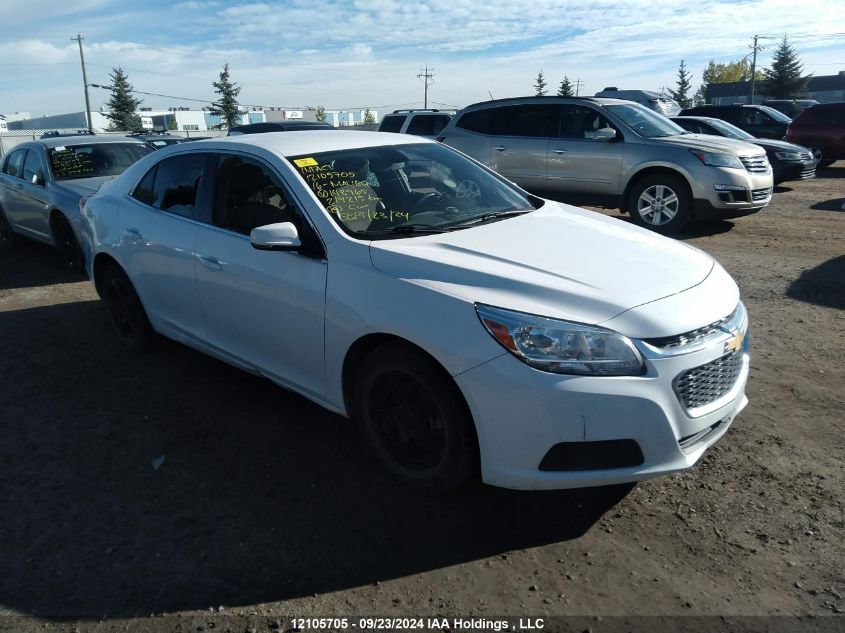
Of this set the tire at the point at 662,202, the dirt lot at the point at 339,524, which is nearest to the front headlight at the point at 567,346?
the dirt lot at the point at 339,524

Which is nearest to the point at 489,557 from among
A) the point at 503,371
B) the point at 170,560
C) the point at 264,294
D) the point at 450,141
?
the point at 503,371

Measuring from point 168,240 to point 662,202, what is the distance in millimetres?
7408

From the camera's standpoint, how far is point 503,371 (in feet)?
9.41

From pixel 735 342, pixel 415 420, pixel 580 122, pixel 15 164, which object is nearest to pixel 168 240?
pixel 415 420

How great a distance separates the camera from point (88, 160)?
9.05 metres

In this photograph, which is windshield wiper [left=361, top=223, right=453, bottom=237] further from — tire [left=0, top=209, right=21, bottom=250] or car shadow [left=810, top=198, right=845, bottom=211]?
car shadow [left=810, top=198, right=845, bottom=211]

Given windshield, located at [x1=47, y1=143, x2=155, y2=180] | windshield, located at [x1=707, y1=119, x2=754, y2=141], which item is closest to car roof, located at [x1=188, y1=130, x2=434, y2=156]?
windshield, located at [x1=47, y1=143, x2=155, y2=180]

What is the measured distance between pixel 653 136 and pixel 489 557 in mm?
8615

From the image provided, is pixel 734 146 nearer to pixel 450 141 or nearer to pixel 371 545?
pixel 450 141

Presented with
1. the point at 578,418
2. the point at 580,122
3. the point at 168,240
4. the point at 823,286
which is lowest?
the point at 823,286

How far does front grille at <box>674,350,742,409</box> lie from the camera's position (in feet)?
9.62

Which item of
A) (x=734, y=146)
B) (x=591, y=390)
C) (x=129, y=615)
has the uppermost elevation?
(x=734, y=146)

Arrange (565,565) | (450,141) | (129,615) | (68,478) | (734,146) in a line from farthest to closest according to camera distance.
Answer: (450,141) → (734,146) → (68,478) → (565,565) → (129,615)

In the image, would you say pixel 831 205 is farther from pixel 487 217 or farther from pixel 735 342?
pixel 735 342
